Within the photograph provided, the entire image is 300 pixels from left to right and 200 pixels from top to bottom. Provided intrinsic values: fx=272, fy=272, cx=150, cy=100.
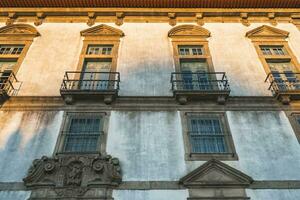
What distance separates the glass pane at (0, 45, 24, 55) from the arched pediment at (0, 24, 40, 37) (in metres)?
0.87

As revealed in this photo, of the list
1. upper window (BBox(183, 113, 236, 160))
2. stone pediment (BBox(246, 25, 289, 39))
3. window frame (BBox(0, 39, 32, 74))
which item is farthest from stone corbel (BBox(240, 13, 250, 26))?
window frame (BBox(0, 39, 32, 74))

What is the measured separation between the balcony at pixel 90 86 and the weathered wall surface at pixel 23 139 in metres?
1.07

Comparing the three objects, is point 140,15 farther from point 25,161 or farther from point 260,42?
point 25,161

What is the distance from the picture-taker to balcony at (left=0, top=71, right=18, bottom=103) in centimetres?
1227

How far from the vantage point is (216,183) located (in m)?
9.85

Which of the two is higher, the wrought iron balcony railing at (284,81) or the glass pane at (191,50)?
the glass pane at (191,50)

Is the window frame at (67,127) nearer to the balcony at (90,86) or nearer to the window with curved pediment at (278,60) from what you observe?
the balcony at (90,86)

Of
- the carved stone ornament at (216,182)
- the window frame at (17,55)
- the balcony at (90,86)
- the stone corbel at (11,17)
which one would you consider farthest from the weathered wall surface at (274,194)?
the stone corbel at (11,17)

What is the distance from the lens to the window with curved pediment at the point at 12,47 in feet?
45.6

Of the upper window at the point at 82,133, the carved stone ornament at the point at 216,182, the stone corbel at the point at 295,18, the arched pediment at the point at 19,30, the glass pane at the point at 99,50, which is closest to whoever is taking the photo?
the carved stone ornament at the point at 216,182

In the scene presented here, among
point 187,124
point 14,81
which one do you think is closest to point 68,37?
point 14,81

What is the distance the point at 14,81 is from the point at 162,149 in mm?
8140

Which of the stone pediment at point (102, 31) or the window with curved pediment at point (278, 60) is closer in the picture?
the window with curved pediment at point (278, 60)

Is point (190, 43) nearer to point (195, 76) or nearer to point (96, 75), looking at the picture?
point (195, 76)
